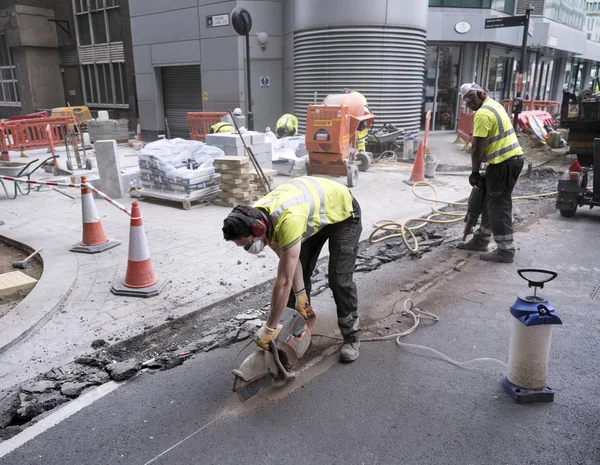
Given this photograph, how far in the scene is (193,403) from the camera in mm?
3385

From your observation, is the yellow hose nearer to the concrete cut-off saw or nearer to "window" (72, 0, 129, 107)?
the concrete cut-off saw

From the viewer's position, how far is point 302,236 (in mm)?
3217

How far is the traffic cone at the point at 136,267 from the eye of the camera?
16.5 feet

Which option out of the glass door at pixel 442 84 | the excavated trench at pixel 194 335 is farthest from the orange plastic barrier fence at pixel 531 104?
the excavated trench at pixel 194 335

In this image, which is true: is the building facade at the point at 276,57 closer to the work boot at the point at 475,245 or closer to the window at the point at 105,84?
the window at the point at 105,84

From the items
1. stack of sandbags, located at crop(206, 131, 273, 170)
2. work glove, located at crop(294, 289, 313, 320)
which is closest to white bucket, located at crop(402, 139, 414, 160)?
stack of sandbags, located at crop(206, 131, 273, 170)

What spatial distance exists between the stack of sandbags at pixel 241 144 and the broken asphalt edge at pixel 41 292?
12.1 feet

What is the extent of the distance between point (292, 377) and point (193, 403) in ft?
2.38

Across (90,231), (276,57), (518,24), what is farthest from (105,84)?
(90,231)

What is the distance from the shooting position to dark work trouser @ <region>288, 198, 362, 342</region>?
3760 millimetres

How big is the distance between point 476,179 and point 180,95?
14.8 m

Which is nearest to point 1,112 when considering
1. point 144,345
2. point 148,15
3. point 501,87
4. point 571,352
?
point 148,15

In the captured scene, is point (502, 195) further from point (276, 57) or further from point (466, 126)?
point (276, 57)

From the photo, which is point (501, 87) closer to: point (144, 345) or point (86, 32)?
point (86, 32)
